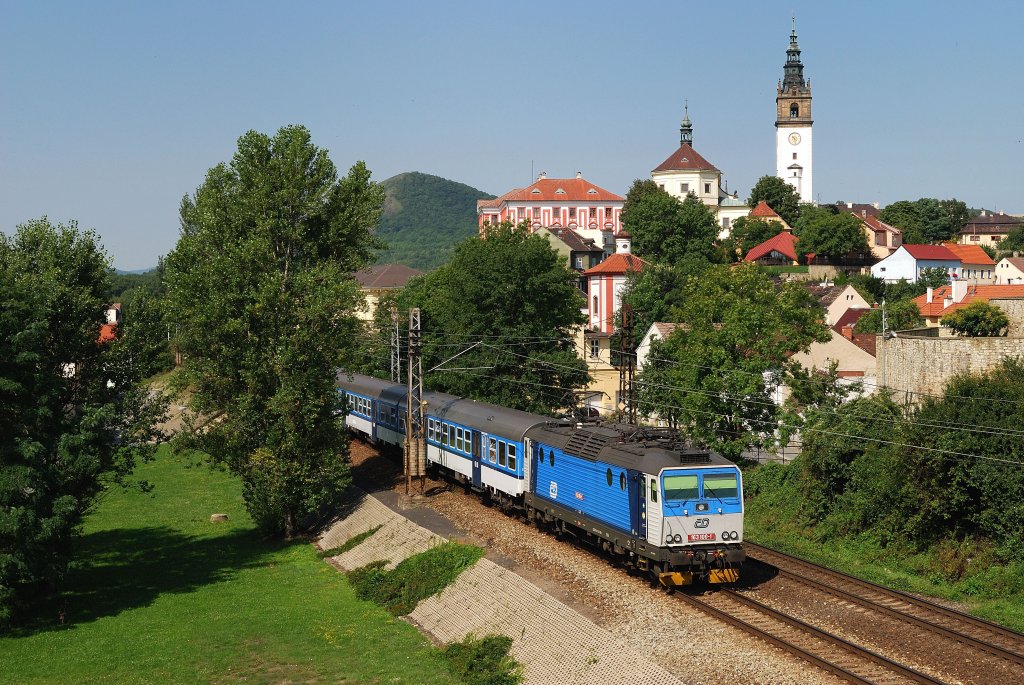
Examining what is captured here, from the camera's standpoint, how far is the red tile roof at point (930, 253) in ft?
376

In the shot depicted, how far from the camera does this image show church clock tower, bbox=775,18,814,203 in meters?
156

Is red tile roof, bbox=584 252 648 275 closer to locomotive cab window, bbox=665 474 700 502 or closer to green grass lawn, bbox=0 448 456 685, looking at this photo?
green grass lawn, bbox=0 448 456 685

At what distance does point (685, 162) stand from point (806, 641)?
128 metres

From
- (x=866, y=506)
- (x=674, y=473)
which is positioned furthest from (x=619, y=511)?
(x=866, y=506)

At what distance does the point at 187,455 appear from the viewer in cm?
3797

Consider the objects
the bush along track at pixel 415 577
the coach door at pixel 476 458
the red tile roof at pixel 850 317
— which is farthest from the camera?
the red tile roof at pixel 850 317

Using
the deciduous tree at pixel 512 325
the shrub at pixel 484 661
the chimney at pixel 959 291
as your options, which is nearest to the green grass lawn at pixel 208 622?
the shrub at pixel 484 661

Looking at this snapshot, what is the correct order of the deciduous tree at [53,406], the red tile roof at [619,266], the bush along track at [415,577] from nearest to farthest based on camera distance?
1. the deciduous tree at [53,406]
2. the bush along track at [415,577]
3. the red tile roof at [619,266]

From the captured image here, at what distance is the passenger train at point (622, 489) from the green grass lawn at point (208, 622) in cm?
540

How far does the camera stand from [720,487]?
24516mm

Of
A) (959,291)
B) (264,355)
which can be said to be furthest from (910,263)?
(264,355)

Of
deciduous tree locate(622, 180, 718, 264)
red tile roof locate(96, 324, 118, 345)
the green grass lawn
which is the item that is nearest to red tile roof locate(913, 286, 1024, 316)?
deciduous tree locate(622, 180, 718, 264)

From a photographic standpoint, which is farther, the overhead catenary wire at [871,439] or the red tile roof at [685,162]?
the red tile roof at [685,162]

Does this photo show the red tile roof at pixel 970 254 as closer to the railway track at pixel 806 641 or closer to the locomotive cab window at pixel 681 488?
the locomotive cab window at pixel 681 488
